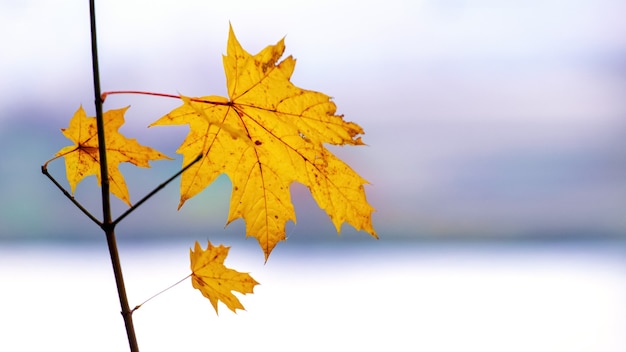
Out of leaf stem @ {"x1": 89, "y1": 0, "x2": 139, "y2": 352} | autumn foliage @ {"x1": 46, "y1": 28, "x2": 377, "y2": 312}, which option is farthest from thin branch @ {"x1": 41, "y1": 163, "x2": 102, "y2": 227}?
autumn foliage @ {"x1": 46, "y1": 28, "x2": 377, "y2": 312}

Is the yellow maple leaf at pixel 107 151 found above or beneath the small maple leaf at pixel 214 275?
above

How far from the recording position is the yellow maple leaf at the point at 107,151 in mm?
605

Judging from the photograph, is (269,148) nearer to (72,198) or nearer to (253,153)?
(253,153)

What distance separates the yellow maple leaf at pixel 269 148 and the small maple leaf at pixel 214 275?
46 millimetres

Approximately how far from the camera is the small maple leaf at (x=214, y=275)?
24.2 inches

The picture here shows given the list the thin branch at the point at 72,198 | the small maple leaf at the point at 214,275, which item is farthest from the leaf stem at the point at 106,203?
the small maple leaf at the point at 214,275

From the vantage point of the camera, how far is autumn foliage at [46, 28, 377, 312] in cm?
62

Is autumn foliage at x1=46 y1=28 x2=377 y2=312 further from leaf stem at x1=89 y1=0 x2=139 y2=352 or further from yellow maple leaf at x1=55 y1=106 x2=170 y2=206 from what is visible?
leaf stem at x1=89 y1=0 x2=139 y2=352

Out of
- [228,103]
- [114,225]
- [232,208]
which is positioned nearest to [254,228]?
[232,208]

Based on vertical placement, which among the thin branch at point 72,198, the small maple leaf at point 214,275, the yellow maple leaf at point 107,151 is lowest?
the small maple leaf at point 214,275

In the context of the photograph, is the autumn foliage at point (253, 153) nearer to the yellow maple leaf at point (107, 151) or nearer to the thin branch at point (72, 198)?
the yellow maple leaf at point (107, 151)

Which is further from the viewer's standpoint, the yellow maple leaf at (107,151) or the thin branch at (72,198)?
the yellow maple leaf at (107,151)

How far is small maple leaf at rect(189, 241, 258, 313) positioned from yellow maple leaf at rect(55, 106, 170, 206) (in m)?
0.11

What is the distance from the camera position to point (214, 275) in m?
0.62
